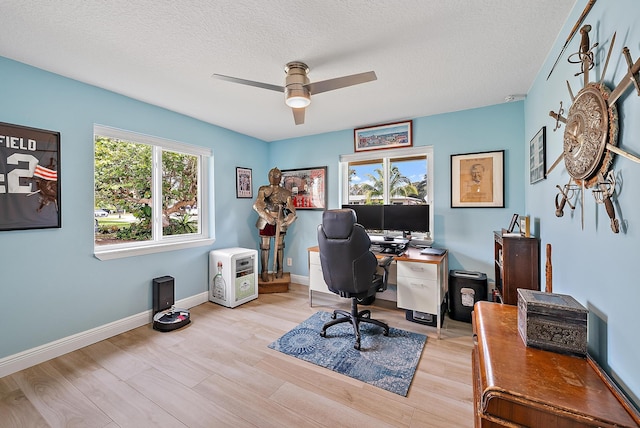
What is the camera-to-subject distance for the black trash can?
261 centimetres

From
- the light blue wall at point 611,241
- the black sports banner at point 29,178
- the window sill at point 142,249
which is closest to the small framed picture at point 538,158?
the light blue wall at point 611,241

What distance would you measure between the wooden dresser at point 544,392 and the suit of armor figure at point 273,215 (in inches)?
118

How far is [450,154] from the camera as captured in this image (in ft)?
9.98

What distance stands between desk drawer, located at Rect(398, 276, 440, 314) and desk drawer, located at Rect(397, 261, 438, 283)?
1.2 inches

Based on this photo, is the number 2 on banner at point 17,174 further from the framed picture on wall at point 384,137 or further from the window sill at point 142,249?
the framed picture on wall at point 384,137

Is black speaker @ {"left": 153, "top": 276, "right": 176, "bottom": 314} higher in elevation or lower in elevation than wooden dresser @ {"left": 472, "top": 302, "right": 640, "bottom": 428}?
lower

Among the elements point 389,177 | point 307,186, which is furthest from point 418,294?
point 307,186

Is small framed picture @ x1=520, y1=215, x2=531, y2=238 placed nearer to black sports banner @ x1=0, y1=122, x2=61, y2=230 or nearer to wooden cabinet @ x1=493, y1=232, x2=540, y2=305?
wooden cabinet @ x1=493, y1=232, x2=540, y2=305

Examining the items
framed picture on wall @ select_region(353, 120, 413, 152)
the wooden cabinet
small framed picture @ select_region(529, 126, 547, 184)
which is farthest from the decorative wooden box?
framed picture on wall @ select_region(353, 120, 413, 152)

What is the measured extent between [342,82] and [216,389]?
2.31m

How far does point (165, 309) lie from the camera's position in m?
2.81

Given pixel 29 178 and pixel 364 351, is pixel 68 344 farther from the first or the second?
pixel 364 351

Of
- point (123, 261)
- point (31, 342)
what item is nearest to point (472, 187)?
point (123, 261)

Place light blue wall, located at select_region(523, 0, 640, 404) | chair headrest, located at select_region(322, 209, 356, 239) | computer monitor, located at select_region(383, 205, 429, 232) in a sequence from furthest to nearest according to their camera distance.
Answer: computer monitor, located at select_region(383, 205, 429, 232), chair headrest, located at select_region(322, 209, 356, 239), light blue wall, located at select_region(523, 0, 640, 404)
